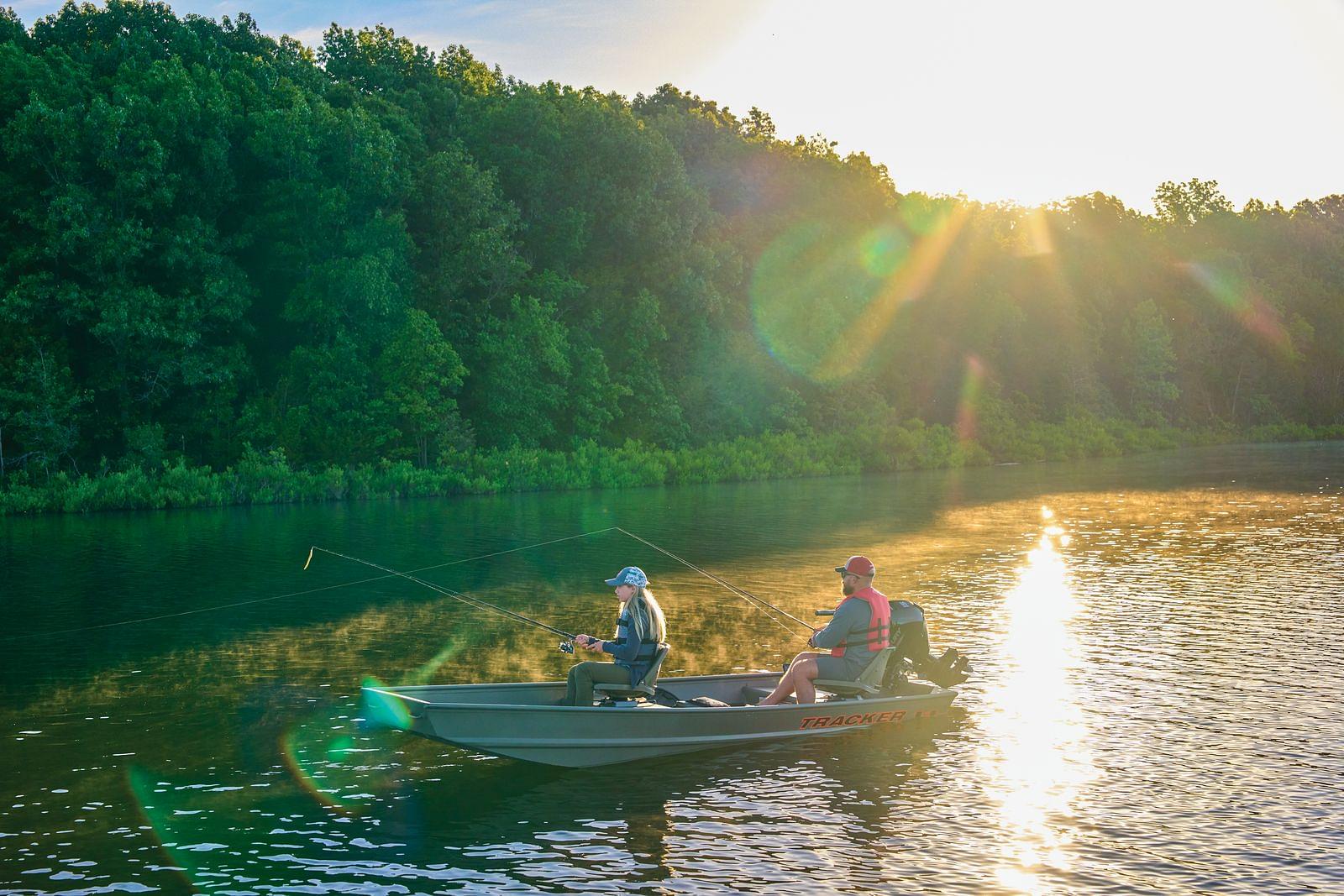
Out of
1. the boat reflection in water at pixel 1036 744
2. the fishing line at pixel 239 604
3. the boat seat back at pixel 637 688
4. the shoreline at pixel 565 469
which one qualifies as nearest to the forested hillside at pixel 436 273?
the shoreline at pixel 565 469

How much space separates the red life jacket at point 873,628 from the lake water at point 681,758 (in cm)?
107

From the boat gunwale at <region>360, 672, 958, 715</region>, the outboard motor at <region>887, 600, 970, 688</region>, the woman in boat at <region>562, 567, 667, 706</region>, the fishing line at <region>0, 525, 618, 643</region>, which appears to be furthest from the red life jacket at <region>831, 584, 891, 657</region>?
the fishing line at <region>0, 525, 618, 643</region>

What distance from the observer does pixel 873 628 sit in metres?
14.7

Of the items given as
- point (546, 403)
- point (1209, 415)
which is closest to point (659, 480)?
point (546, 403)

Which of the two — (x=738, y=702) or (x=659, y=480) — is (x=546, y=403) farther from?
(x=738, y=702)

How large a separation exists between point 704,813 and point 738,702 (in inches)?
143

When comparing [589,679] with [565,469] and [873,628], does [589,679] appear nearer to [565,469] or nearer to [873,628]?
[873,628]

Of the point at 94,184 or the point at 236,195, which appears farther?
the point at 236,195

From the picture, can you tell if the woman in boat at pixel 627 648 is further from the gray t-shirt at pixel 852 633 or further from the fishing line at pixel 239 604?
the fishing line at pixel 239 604

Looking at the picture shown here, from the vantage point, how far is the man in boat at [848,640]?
47.7 feet

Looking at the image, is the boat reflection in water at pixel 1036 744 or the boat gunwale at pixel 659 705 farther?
the boat gunwale at pixel 659 705

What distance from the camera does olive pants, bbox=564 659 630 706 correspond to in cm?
1391

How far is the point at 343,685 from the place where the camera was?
17.5 m

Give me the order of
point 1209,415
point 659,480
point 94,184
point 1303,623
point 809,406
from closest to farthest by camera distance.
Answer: point 1303,623
point 94,184
point 659,480
point 809,406
point 1209,415
